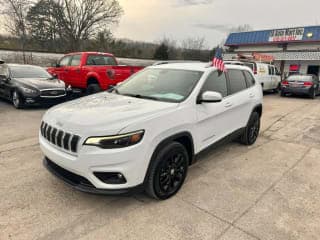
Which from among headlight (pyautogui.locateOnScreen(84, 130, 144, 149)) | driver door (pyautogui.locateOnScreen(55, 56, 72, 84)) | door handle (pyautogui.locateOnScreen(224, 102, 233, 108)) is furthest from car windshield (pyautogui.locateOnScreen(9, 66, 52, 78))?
headlight (pyautogui.locateOnScreen(84, 130, 144, 149))

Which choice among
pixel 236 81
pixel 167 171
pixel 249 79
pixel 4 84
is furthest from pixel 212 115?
pixel 4 84

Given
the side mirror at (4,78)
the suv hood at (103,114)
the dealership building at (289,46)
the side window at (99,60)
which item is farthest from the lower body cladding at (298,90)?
the side mirror at (4,78)

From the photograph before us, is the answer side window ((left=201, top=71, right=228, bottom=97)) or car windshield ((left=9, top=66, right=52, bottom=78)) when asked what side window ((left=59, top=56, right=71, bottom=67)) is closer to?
car windshield ((left=9, top=66, right=52, bottom=78))

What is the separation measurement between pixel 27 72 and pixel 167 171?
8.14 m

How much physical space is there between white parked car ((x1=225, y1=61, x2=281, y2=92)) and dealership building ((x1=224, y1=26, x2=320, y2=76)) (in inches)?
288

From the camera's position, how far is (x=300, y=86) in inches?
575

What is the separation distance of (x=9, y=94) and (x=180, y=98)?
25.1ft

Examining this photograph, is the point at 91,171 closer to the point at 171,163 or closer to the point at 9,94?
the point at 171,163

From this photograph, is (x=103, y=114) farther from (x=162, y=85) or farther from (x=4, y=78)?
(x=4, y=78)

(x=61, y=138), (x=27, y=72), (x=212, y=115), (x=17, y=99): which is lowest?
(x=17, y=99)

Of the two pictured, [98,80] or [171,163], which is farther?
[98,80]

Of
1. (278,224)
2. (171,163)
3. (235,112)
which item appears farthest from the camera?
(235,112)

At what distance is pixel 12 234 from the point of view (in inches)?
97.3

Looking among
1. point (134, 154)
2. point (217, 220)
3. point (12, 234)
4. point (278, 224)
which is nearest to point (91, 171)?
point (134, 154)
